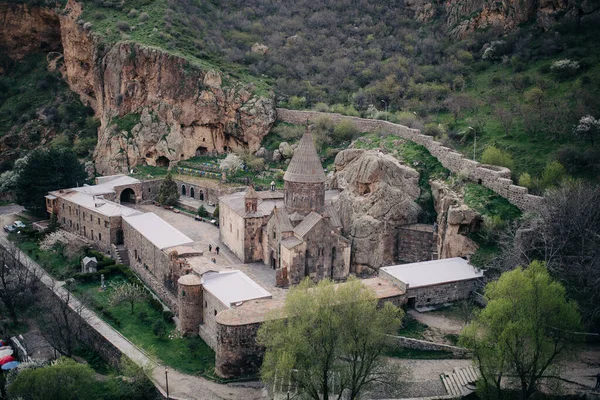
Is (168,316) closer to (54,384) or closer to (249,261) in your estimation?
(249,261)

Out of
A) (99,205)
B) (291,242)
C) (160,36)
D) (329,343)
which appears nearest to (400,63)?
(160,36)

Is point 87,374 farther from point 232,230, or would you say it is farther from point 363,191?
point 363,191

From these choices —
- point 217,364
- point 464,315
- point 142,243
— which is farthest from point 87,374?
point 464,315

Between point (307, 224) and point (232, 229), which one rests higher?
point (307, 224)

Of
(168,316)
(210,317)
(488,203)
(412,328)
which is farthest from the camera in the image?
(488,203)

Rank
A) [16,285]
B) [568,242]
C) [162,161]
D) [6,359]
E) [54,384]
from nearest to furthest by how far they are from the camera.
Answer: [54,384]
[568,242]
[6,359]
[16,285]
[162,161]

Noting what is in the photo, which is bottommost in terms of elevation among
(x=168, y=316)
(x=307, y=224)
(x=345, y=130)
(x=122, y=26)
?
(x=168, y=316)

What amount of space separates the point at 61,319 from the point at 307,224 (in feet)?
52.3

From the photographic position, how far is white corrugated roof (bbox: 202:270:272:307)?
1190 inches

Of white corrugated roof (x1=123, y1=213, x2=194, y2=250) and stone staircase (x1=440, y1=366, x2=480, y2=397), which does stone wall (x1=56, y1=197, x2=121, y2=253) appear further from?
stone staircase (x1=440, y1=366, x2=480, y2=397)

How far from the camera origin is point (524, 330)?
2191 centimetres

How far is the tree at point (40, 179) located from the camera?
4959cm

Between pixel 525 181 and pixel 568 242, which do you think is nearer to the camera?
pixel 568 242

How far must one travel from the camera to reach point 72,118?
6906cm
